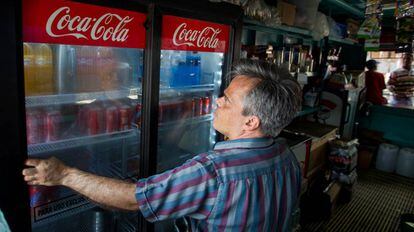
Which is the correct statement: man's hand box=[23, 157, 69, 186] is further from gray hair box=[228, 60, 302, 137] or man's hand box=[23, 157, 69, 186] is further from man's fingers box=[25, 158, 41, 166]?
gray hair box=[228, 60, 302, 137]

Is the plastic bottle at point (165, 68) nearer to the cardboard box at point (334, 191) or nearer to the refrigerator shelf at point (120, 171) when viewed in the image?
the refrigerator shelf at point (120, 171)

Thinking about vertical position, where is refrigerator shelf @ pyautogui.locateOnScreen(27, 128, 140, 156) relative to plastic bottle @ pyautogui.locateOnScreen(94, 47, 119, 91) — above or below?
below

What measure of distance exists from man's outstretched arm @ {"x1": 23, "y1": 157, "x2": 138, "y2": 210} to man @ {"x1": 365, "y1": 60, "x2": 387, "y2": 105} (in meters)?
5.62

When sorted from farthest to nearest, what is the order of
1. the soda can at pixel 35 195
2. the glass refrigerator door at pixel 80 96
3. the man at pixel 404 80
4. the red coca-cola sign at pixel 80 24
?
the man at pixel 404 80, the soda can at pixel 35 195, the glass refrigerator door at pixel 80 96, the red coca-cola sign at pixel 80 24

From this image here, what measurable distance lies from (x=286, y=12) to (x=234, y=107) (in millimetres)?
2149

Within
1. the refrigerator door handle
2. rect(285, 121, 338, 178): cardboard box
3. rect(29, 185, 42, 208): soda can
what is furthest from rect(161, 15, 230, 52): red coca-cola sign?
the refrigerator door handle

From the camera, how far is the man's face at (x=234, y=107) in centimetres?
116

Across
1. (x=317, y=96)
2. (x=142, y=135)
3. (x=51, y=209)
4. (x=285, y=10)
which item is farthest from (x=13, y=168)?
(x=317, y=96)

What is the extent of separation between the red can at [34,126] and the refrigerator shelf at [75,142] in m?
0.06

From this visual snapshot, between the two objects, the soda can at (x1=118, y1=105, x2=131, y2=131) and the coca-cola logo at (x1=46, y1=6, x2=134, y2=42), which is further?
the soda can at (x1=118, y1=105, x2=131, y2=131)

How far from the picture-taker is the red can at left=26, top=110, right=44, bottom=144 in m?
1.58

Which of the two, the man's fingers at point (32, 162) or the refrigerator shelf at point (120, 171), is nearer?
the man's fingers at point (32, 162)

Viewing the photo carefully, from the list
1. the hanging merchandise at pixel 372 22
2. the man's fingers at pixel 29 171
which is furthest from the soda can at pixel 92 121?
the hanging merchandise at pixel 372 22

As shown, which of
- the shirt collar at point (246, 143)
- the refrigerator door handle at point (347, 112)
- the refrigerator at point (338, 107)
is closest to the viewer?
the shirt collar at point (246, 143)
